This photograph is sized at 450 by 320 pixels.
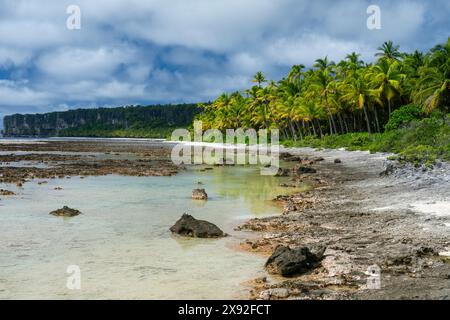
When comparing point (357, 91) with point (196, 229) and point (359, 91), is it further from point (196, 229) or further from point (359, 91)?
point (196, 229)

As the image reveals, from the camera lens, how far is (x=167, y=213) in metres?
16.7

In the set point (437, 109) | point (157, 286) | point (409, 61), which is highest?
point (409, 61)

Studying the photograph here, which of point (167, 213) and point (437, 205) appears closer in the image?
point (437, 205)

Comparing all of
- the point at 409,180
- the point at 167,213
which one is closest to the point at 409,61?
the point at 409,180

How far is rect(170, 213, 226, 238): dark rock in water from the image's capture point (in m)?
12.6

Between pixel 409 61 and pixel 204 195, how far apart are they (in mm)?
47007

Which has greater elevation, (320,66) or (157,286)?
(320,66)

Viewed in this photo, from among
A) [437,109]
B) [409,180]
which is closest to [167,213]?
[409,180]

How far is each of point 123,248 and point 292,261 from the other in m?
4.69

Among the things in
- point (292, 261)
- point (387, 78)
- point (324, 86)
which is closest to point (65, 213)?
point (292, 261)

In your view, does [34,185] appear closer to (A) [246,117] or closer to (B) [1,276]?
(B) [1,276]

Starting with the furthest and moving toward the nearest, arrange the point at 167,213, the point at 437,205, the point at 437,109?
the point at 437,109
the point at 167,213
the point at 437,205

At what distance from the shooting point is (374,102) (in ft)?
199

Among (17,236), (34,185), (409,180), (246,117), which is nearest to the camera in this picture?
(17,236)
